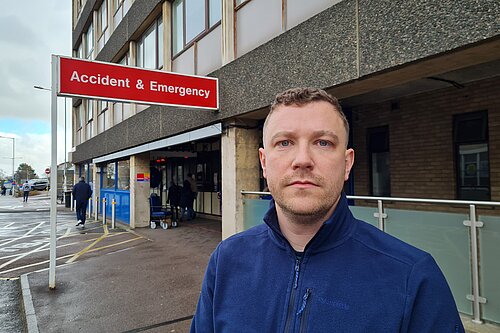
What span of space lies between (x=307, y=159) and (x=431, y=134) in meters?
5.37

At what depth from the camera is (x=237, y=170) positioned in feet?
21.3

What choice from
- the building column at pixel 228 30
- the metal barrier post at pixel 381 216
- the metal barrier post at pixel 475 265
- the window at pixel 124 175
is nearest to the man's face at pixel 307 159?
the metal barrier post at pixel 475 265

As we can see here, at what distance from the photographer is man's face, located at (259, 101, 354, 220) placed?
1354mm

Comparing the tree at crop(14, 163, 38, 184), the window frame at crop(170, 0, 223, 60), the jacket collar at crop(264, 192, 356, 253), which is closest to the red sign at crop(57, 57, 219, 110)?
the window frame at crop(170, 0, 223, 60)

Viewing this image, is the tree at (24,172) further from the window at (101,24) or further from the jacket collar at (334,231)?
the jacket collar at (334,231)

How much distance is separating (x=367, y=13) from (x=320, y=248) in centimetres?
313

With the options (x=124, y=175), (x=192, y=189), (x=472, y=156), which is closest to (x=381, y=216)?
(x=472, y=156)

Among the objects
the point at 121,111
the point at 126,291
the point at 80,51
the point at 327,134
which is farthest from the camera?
the point at 80,51

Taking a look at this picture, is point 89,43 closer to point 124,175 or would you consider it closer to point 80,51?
point 80,51

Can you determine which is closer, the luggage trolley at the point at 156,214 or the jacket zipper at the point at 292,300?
the jacket zipper at the point at 292,300

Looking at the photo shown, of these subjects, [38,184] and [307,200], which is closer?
[307,200]

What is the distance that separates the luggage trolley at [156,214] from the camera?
12.2 meters

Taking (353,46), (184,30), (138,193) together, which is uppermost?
(184,30)

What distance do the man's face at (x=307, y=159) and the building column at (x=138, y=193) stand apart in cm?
1123
